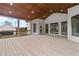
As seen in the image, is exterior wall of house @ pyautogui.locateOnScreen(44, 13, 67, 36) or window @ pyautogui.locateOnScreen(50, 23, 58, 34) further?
window @ pyautogui.locateOnScreen(50, 23, 58, 34)

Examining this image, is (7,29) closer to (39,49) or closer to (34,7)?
(34,7)

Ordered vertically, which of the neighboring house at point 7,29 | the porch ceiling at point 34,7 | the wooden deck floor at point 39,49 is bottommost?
the wooden deck floor at point 39,49

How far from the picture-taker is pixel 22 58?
4066mm

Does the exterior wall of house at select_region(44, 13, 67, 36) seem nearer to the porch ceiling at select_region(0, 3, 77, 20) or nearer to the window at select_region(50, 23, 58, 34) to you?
the window at select_region(50, 23, 58, 34)

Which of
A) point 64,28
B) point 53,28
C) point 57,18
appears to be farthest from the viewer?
point 53,28

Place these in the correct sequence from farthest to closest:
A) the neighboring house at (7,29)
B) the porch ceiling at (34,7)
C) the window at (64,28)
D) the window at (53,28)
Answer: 1. the neighboring house at (7,29)
2. the window at (53,28)
3. the window at (64,28)
4. the porch ceiling at (34,7)

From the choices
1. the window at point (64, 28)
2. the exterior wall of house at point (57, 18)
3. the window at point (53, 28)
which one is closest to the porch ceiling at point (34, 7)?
the exterior wall of house at point (57, 18)

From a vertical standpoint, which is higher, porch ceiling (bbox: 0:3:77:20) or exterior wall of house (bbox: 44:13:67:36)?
porch ceiling (bbox: 0:3:77:20)

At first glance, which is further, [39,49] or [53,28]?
[53,28]

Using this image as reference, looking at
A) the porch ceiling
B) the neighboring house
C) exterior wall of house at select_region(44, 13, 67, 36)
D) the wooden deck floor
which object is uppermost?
the porch ceiling

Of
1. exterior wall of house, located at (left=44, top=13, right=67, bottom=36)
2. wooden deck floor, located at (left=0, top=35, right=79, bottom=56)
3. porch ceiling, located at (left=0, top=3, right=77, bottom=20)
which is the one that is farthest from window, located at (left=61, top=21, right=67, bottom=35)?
wooden deck floor, located at (left=0, top=35, right=79, bottom=56)

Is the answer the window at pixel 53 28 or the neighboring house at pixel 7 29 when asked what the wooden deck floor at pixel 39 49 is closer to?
the window at pixel 53 28

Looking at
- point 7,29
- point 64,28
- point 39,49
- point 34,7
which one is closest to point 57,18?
point 64,28

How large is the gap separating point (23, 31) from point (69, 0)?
1548cm
